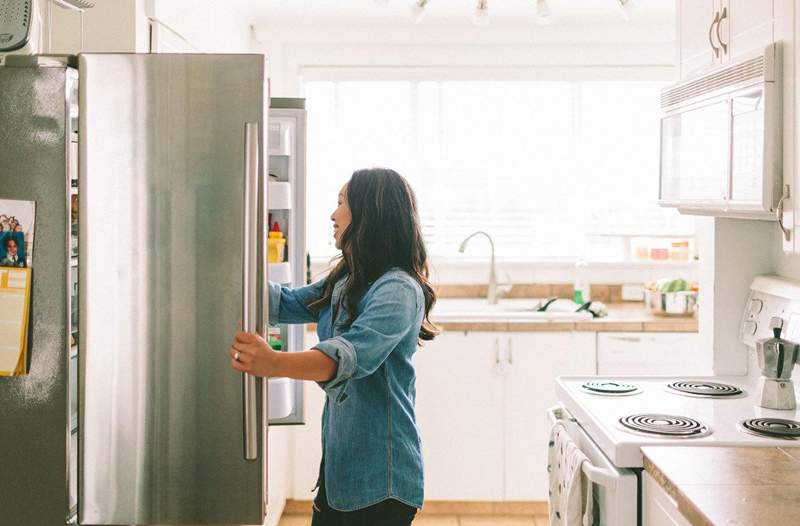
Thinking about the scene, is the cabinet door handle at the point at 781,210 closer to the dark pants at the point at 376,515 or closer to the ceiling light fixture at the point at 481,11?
the dark pants at the point at 376,515

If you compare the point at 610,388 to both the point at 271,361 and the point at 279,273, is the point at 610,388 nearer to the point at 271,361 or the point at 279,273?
the point at 279,273

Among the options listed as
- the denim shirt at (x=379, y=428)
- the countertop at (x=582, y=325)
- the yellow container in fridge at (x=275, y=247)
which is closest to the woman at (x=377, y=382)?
the denim shirt at (x=379, y=428)

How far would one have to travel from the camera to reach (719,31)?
2324mm

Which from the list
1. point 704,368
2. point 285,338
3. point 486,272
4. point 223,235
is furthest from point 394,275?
point 486,272

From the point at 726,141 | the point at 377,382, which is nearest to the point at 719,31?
the point at 726,141

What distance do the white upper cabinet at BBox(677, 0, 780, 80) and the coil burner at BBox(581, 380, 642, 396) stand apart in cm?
93

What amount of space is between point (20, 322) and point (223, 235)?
45cm

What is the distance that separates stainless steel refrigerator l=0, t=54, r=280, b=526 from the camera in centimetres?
168

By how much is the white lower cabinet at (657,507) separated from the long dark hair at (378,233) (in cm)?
66

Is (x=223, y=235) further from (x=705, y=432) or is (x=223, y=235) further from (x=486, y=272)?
(x=486, y=272)

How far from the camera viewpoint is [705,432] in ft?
6.55

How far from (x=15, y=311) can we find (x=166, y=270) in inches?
12.6

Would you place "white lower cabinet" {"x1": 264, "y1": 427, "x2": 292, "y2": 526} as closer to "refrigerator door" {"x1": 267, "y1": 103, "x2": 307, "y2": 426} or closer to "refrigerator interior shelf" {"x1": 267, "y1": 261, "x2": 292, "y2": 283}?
"refrigerator door" {"x1": 267, "y1": 103, "x2": 307, "y2": 426}

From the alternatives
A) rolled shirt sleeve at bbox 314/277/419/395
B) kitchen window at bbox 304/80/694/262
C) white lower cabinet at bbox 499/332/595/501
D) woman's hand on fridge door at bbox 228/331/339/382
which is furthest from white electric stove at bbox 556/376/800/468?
kitchen window at bbox 304/80/694/262
